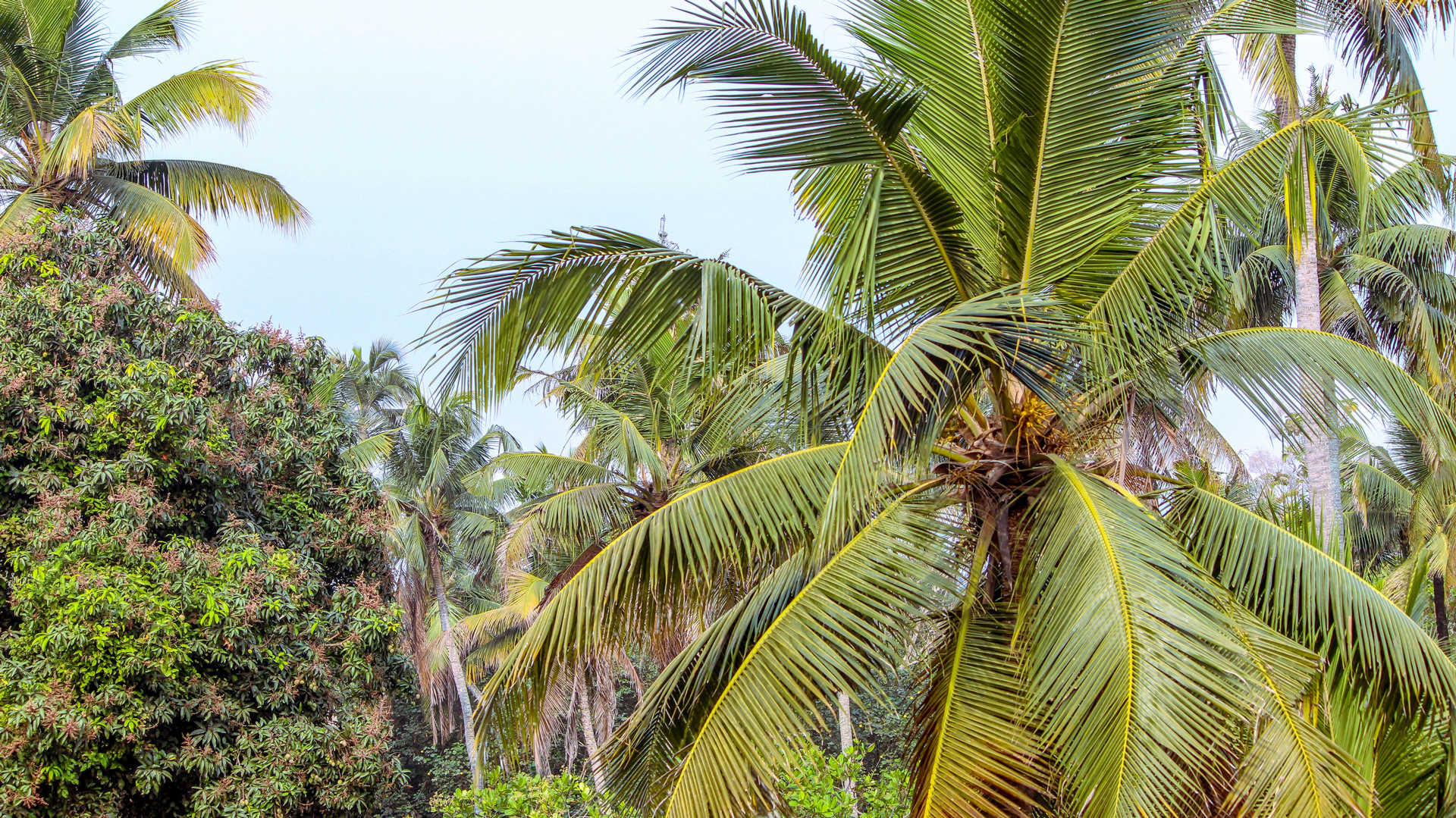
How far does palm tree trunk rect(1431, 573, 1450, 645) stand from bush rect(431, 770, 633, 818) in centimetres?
1360

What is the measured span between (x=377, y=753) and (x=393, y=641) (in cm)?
115

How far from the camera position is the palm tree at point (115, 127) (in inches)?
434

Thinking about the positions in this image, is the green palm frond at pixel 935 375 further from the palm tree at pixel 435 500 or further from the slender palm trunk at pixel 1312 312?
the palm tree at pixel 435 500

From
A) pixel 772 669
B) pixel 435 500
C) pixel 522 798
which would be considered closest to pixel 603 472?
pixel 522 798

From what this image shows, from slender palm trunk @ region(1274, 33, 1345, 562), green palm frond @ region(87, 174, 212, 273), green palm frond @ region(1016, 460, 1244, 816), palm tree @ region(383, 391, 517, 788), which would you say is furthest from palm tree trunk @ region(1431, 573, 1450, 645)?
green palm frond @ region(87, 174, 212, 273)

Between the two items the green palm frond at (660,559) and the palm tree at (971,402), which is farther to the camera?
the green palm frond at (660,559)

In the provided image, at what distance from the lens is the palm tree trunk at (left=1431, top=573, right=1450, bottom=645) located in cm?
1594

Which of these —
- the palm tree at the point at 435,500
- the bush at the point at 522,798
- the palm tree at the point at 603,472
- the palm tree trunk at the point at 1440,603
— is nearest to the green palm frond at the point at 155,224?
the palm tree at the point at 603,472

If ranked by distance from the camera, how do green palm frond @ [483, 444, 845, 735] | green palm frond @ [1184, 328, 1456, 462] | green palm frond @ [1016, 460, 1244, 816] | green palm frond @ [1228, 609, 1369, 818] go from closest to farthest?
green palm frond @ [1016, 460, 1244, 816] < green palm frond @ [1228, 609, 1369, 818] < green palm frond @ [1184, 328, 1456, 462] < green palm frond @ [483, 444, 845, 735]

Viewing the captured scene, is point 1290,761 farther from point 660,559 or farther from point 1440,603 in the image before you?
point 1440,603

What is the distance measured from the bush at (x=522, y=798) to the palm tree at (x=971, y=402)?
4513 millimetres

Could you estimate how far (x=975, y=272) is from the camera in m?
5.05

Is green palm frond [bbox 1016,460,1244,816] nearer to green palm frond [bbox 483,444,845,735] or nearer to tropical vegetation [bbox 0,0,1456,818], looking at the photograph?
tropical vegetation [bbox 0,0,1456,818]

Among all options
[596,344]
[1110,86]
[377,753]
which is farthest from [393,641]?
[1110,86]
